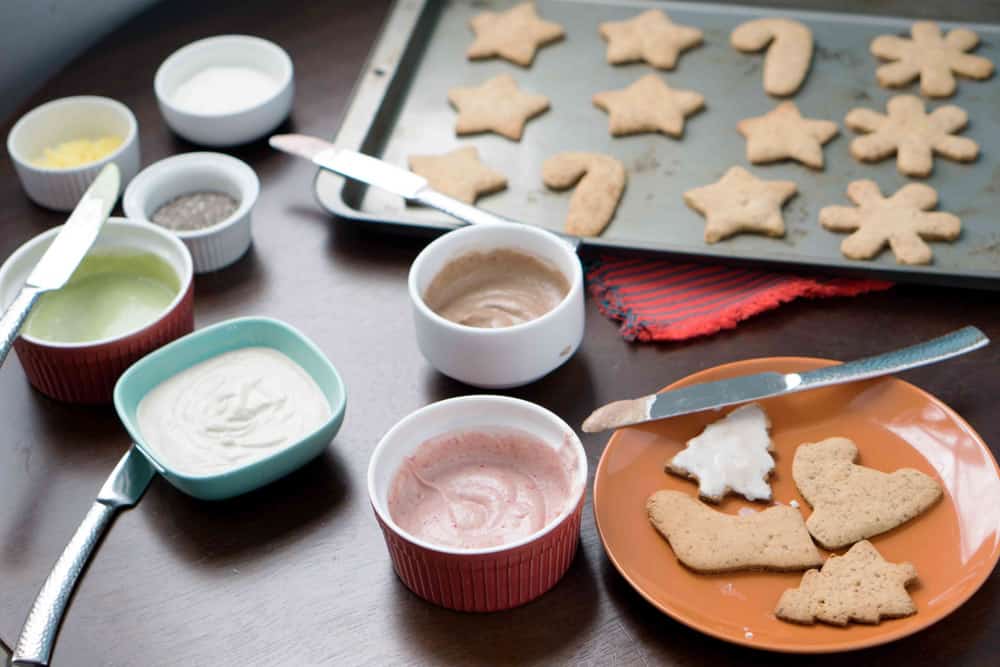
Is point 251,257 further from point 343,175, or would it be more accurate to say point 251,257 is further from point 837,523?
point 837,523

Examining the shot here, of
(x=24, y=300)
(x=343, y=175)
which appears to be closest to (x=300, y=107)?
(x=343, y=175)

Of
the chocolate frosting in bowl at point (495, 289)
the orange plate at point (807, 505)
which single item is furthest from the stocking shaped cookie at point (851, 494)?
the chocolate frosting in bowl at point (495, 289)

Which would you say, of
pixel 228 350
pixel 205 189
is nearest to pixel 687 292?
pixel 228 350

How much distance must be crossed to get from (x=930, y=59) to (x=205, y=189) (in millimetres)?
1167

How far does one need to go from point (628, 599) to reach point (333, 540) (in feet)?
1.04

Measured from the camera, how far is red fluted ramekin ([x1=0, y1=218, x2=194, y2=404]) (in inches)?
50.2

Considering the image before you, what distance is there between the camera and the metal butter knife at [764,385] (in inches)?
47.5

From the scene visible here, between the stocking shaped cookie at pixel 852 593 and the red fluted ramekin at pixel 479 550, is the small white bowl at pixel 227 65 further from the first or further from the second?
the stocking shaped cookie at pixel 852 593

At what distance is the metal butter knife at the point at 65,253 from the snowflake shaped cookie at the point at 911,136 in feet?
3.49

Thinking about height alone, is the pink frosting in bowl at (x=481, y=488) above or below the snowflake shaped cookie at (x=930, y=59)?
below

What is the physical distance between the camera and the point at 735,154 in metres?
1.67

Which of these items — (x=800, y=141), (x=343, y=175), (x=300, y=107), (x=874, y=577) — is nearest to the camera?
(x=874, y=577)

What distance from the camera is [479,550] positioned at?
1028 millimetres

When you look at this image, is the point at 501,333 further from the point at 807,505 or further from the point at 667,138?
the point at 667,138
